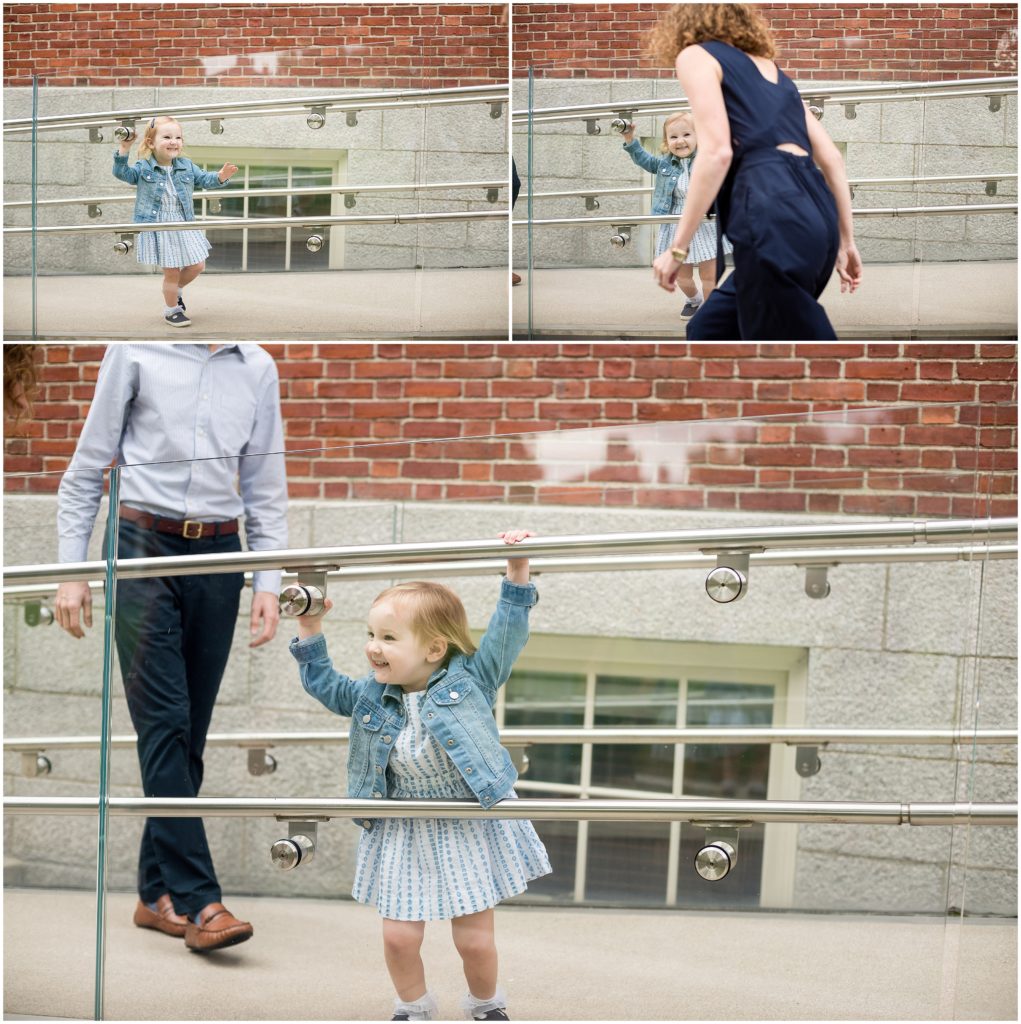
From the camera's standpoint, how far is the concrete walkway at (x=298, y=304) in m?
3.24

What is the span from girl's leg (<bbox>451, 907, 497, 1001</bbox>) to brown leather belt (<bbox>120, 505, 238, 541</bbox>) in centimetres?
99

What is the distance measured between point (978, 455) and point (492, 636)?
103 centimetres

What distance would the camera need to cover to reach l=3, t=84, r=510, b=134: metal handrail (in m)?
3.17

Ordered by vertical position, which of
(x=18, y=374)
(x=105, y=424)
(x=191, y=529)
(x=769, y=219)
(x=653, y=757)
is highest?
(x=769, y=219)

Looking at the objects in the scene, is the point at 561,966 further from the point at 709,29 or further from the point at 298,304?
the point at 709,29

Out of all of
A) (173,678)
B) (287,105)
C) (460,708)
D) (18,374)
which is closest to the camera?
(460,708)

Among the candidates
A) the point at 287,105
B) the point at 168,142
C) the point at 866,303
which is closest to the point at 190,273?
the point at 168,142

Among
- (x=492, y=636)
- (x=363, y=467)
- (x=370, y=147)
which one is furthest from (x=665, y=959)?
(x=370, y=147)

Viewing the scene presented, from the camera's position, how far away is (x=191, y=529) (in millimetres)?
2754

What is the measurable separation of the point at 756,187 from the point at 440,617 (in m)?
1.16

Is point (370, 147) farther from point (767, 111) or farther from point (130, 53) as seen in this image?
point (767, 111)

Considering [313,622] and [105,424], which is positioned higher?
[105,424]

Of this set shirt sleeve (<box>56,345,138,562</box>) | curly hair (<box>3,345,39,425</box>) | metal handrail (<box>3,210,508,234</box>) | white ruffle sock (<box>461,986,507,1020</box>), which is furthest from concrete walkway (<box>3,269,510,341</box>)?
white ruffle sock (<box>461,986,507,1020</box>)

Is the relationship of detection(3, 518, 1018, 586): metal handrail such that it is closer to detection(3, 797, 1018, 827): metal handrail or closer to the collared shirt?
the collared shirt
